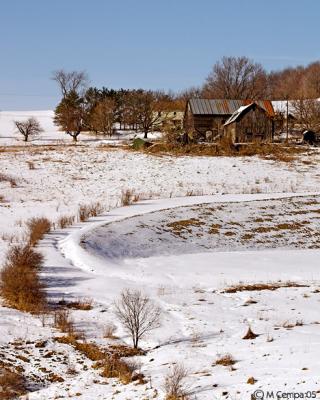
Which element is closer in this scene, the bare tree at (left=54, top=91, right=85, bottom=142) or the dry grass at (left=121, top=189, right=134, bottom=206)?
the dry grass at (left=121, top=189, right=134, bottom=206)

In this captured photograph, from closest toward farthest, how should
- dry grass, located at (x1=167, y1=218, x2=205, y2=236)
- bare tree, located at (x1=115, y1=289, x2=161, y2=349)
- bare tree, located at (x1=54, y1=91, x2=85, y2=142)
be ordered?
bare tree, located at (x1=115, y1=289, x2=161, y2=349) < dry grass, located at (x1=167, y1=218, x2=205, y2=236) < bare tree, located at (x1=54, y1=91, x2=85, y2=142)

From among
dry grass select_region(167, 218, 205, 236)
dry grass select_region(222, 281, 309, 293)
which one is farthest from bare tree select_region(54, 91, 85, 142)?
dry grass select_region(222, 281, 309, 293)

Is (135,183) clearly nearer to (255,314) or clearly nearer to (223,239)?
Answer: (223,239)

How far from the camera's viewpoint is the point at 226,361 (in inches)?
378

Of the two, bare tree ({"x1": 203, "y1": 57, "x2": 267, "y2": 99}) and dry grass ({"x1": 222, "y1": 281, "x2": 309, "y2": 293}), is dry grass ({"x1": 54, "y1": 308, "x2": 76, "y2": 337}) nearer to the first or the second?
dry grass ({"x1": 222, "y1": 281, "x2": 309, "y2": 293})

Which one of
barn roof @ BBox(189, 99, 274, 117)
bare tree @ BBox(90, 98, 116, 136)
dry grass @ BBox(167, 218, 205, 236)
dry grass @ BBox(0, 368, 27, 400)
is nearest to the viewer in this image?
dry grass @ BBox(0, 368, 27, 400)

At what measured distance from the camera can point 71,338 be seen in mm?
11312

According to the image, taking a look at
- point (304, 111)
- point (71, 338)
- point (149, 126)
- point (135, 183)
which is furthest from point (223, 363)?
point (149, 126)

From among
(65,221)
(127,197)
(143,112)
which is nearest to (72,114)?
(143,112)

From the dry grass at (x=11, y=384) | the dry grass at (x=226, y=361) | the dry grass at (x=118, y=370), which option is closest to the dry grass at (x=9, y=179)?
the dry grass at (x=118, y=370)

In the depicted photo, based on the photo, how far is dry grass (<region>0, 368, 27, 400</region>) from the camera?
8542 millimetres

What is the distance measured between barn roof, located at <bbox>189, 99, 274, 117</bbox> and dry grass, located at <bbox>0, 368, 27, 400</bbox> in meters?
58.0

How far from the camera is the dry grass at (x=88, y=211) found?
1019 inches

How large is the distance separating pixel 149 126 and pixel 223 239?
55466 millimetres
